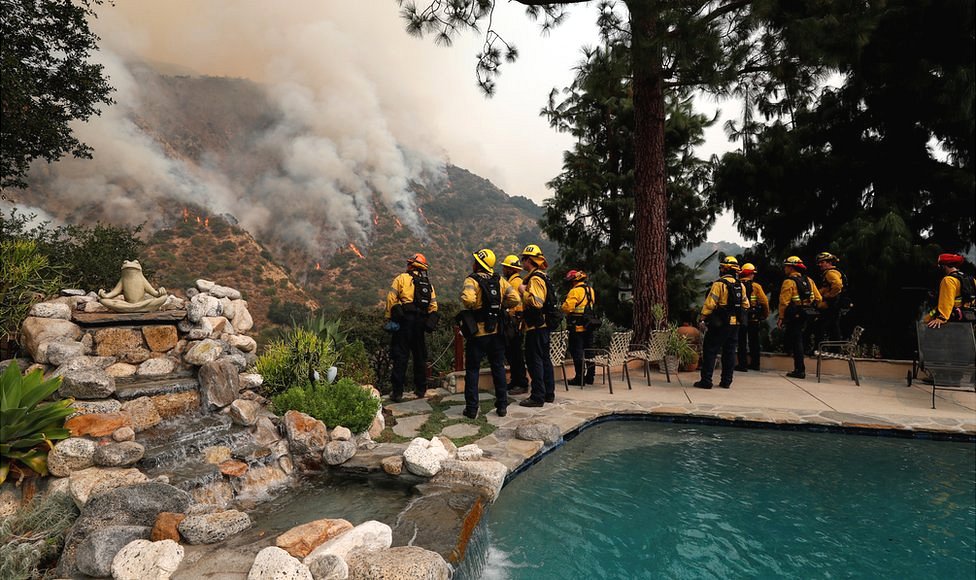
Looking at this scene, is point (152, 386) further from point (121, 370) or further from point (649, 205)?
point (649, 205)

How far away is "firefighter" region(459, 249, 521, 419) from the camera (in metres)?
5.98

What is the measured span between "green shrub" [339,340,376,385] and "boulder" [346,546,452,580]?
4557mm

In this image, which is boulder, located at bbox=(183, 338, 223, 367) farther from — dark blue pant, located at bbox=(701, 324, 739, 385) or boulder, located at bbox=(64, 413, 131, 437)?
dark blue pant, located at bbox=(701, 324, 739, 385)

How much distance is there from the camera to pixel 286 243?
8506 centimetres

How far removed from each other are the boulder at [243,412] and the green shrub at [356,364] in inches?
73.0

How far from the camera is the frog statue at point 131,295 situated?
5.91m

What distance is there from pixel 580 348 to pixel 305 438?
4935mm

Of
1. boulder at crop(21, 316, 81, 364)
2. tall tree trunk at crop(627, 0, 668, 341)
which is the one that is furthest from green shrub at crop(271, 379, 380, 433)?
tall tree trunk at crop(627, 0, 668, 341)

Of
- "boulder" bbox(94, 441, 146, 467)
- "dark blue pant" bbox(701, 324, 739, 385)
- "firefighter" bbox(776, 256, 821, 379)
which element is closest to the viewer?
"boulder" bbox(94, 441, 146, 467)

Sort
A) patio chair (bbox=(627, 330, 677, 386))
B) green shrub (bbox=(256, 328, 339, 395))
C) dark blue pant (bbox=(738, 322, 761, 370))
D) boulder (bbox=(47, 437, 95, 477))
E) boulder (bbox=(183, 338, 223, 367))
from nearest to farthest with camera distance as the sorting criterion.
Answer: boulder (bbox=(47, 437, 95, 477)) < boulder (bbox=(183, 338, 223, 367)) < green shrub (bbox=(256, 328, 339, 395)) < patio chair (bbox=(627, 330, 677, 386)) < dark blue pant (bbox=(738, 322, 761, 370))

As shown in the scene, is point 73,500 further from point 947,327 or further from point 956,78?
point 956,78

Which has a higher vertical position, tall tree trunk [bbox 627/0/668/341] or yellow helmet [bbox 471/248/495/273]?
tall tree trunk [bbox 627/0/668/341]

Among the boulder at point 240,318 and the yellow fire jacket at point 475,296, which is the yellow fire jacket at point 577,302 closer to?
the yellow fire jacket at point 475,296

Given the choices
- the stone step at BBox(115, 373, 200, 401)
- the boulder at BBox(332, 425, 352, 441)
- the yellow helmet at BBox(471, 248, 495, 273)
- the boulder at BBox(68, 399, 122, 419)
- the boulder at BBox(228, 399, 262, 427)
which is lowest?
the boulder at BBox(332, 425, 352, 441)
